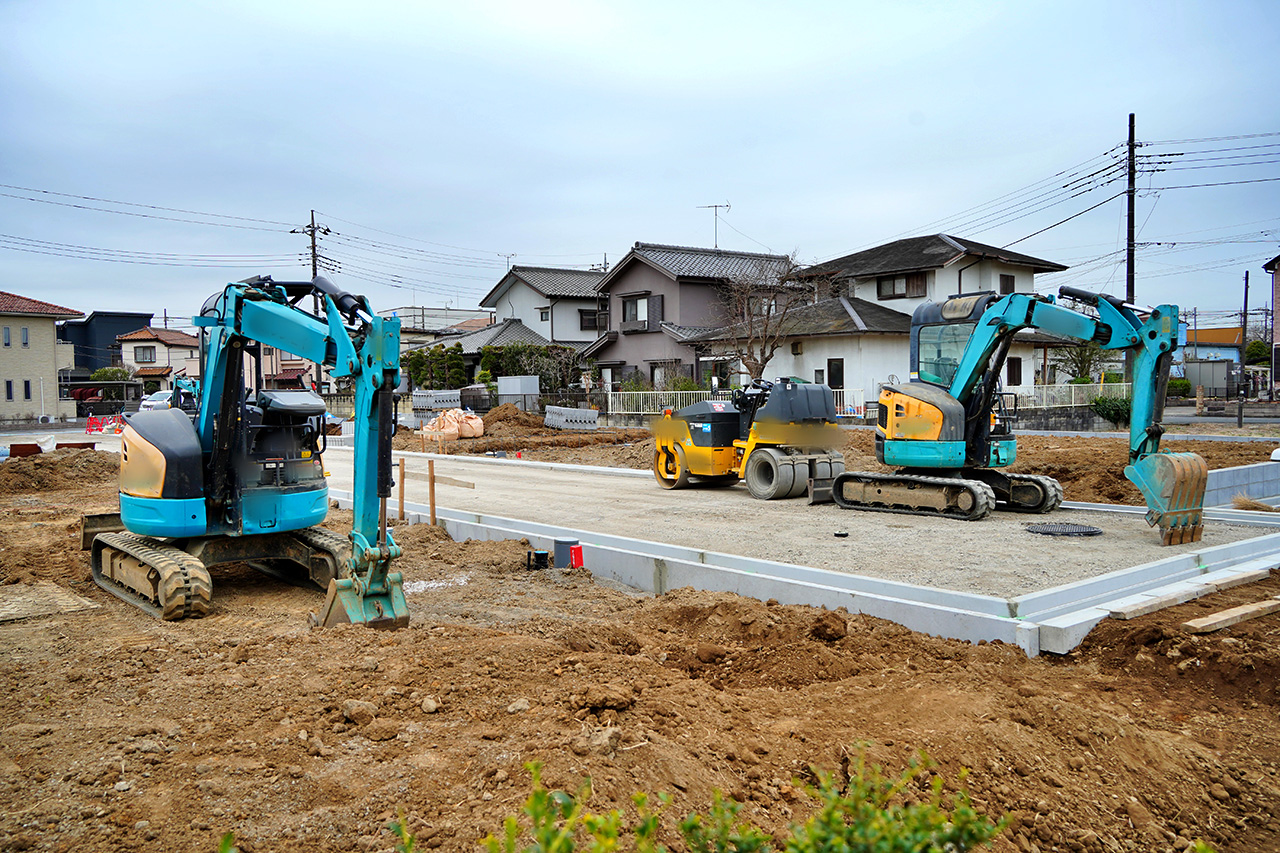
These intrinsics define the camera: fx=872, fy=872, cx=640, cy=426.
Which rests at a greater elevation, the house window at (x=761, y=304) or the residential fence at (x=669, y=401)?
the house window at (x=761, y=304)

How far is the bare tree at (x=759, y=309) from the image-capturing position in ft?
102

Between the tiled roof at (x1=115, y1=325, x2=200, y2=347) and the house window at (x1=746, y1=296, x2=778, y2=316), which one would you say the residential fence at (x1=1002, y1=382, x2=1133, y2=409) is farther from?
the tiled roof at (x1=115, y1=325, x2=200, y2=347)

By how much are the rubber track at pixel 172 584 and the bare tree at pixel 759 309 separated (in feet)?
75.7

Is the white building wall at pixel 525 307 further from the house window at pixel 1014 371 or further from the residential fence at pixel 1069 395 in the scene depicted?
the residential fence at pixel 1069 395

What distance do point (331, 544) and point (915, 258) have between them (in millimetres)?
30621

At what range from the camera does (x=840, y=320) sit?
3228 cm

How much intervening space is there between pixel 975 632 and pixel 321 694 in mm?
4649

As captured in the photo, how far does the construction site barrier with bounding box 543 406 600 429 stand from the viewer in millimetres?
31312

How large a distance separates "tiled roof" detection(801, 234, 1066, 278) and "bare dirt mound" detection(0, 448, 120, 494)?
26.5 metres

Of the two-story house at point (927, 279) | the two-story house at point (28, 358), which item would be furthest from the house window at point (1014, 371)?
the two-story house at point (28, 358)

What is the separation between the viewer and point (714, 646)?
6.48m

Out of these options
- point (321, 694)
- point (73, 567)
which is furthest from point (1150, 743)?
point (73, 567)

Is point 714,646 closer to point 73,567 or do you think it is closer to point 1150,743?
point 1150,743

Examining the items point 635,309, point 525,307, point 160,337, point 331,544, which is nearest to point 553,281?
point 525,307
